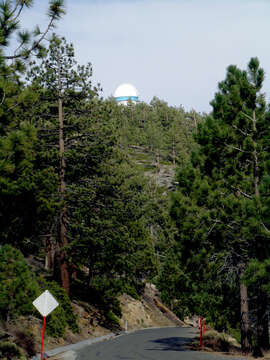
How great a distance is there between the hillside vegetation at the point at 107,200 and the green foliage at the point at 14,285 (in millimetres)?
38

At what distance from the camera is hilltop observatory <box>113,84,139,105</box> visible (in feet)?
429

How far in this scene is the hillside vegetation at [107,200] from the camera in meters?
14.3

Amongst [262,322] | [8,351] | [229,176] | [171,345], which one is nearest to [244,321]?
[262,322]

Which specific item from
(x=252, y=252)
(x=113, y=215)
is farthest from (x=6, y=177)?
(x=113, y=215)

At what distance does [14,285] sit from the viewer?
14.1 meters

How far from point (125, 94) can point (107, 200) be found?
106m

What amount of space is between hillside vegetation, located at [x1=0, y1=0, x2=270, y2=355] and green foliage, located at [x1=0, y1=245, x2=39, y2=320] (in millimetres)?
38

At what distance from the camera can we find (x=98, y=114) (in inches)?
1173

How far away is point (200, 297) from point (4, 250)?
9838 mm

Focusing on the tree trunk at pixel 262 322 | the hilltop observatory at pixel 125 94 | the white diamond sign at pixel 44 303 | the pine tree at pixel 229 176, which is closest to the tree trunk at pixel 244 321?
the pine tree at pixel 229 176

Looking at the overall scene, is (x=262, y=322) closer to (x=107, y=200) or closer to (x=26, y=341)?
(x=26, y=341)

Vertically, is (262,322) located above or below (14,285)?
below

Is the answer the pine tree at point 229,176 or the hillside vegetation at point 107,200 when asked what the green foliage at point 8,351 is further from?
the pine tree at point 229,176

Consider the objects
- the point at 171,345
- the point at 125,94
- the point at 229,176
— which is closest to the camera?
the point at 229,176
